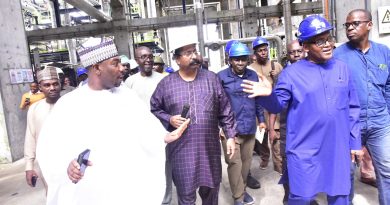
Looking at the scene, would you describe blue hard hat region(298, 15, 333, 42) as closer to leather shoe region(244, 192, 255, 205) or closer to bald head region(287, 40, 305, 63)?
bald head region(287, 40, 305, 63)

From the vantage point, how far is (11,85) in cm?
638

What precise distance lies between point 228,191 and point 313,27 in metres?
2.49

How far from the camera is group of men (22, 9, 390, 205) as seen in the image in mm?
1945

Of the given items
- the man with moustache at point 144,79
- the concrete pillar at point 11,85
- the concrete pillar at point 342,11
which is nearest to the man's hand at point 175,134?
the man with moustache at point 144,79

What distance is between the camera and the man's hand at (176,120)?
2.54m

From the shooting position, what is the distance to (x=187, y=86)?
2736 mm

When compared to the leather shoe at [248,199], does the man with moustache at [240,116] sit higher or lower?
higher

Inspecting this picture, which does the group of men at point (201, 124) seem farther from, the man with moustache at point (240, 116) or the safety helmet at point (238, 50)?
the safety helmet at point (238, 50)

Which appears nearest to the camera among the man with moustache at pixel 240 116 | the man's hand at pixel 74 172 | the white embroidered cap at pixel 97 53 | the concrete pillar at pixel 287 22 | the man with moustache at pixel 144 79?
the man's hand at pixel 74 172

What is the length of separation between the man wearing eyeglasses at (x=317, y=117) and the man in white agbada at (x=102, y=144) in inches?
35.8

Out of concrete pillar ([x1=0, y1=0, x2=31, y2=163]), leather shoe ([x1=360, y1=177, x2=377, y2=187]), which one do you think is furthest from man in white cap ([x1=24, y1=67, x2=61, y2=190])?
concrete pillar ([x1=0, y1=0, x2=31, y2=163])

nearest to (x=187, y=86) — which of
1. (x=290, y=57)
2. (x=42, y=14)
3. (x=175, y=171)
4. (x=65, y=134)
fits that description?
(x=175, y=171)

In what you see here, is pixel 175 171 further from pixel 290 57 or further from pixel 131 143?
pixel 290 57

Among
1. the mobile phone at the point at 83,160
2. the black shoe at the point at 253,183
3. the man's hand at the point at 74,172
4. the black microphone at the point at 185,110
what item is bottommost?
the black shoe at the point at 253,183
